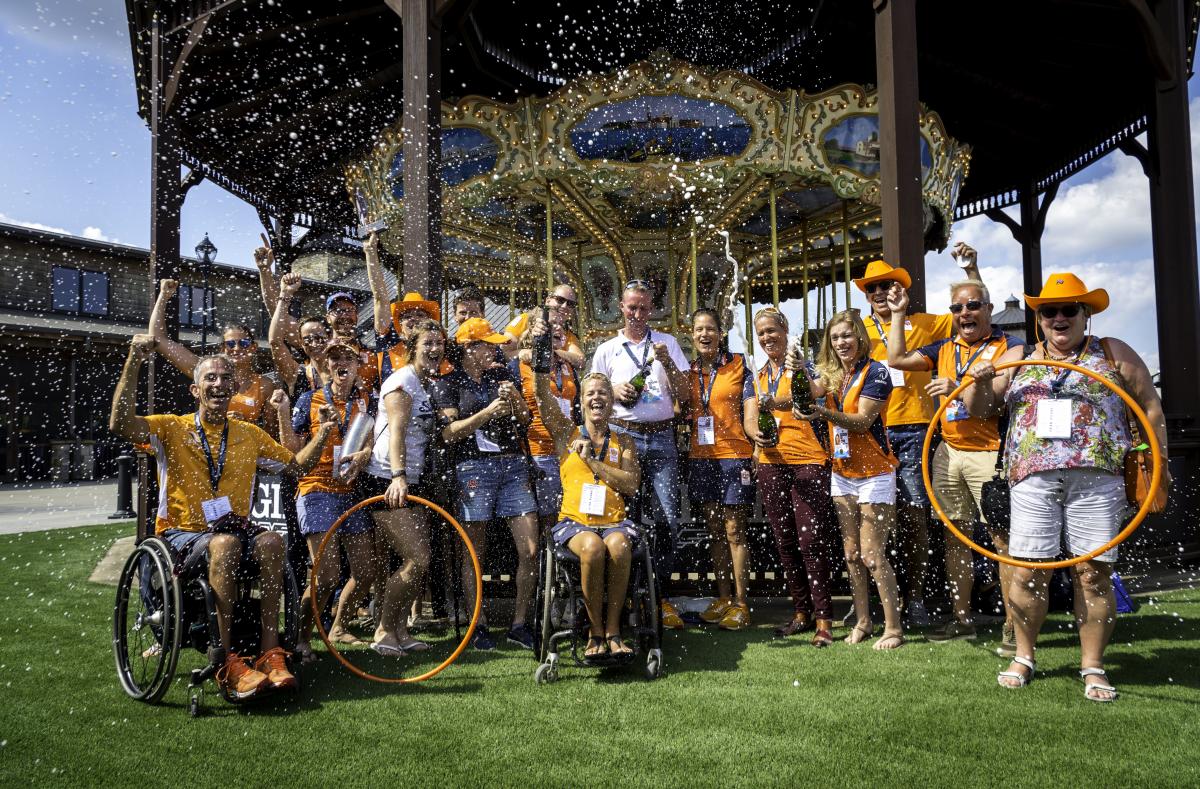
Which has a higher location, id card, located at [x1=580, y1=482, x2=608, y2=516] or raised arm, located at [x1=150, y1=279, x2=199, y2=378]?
raised arm, located at [x1=150, y1=279, x2=199, y2=378]

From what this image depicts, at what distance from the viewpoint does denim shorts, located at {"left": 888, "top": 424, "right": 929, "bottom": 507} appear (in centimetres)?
455

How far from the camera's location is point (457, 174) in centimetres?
941

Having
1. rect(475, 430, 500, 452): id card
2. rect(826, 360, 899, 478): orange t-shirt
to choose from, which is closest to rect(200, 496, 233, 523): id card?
rect(475, 430, 500, 452): id card

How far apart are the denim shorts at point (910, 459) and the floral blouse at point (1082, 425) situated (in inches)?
40.0

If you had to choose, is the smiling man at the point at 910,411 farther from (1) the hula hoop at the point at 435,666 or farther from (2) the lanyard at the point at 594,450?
(1) the hula hoop at the point at 435,666

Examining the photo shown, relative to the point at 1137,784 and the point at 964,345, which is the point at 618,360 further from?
the point at 1137,784

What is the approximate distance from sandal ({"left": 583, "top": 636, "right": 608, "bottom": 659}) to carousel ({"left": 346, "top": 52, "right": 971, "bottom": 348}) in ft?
12.3

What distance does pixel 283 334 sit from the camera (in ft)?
Answer: 17.1

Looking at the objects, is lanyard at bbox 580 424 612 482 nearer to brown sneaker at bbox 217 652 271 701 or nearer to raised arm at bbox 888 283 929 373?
raised arm at bbox 888 283 929 373

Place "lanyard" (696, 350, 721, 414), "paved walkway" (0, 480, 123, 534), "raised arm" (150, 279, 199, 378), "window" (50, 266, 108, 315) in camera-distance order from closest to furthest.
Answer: "raised arm" (150, 279, 199, 378), "lanyard" (696, 350, 721, 414), "paved walkway" (0, 480, 123, 534), "window" (50, 266, 108, 315)

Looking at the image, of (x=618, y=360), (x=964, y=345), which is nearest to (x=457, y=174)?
(x=618, y=360)

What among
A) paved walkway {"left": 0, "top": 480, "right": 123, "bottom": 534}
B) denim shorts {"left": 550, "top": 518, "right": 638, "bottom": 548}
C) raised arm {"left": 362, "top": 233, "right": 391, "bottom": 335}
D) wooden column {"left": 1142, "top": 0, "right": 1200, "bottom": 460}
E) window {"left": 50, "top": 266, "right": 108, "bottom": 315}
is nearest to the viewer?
denim shorts {"left": 550, "top": 518, "right": 638, "bottom": 548}

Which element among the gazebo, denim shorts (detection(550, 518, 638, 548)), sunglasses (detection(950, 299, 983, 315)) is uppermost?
the gazebo

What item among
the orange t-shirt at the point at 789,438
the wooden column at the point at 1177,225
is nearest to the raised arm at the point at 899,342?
the orange t-shirt at the point at 789,438
